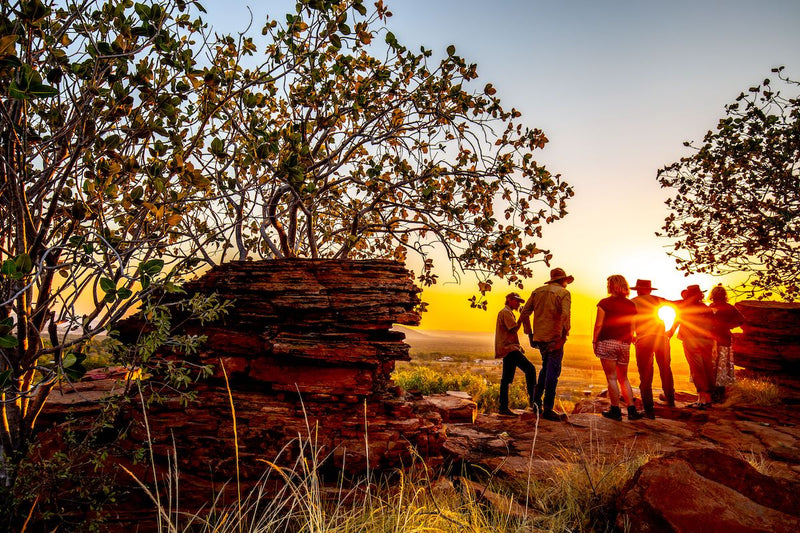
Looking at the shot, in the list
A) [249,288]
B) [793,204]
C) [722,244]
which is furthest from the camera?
[722,244]

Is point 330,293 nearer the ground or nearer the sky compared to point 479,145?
nearer the ground

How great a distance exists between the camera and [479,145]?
6633 mm

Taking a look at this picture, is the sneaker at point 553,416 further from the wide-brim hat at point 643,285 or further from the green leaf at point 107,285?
the green leaf at point 107,285

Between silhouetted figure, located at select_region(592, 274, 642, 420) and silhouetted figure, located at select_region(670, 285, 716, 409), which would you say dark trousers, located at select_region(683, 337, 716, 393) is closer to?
silhouetted figure, located at select_region(670, 285, 716, 409)

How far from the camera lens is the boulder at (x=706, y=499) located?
3.06 meters

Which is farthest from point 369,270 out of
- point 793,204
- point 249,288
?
point 793,204

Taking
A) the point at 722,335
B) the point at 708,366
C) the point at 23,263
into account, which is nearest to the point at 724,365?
the point at 708,366

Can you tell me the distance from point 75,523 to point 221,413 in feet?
5.03

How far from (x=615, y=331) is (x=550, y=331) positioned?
1.24 m

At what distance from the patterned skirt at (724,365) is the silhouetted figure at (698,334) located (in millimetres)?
467

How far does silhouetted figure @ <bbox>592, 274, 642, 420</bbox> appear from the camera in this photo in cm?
796

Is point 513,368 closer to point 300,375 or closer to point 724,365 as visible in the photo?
point 300,375

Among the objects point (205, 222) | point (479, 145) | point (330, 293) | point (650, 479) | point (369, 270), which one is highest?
point (479, 145)

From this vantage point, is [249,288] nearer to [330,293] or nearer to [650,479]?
[330,293]
